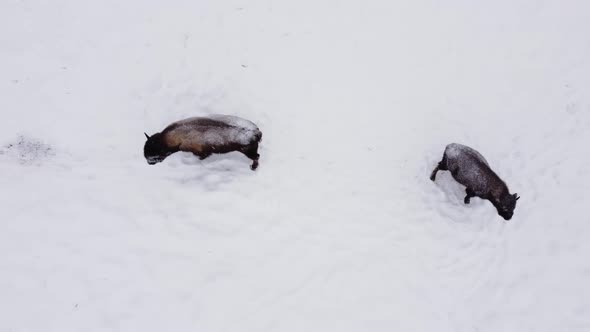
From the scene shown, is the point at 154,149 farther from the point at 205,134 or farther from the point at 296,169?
the point at 296,169

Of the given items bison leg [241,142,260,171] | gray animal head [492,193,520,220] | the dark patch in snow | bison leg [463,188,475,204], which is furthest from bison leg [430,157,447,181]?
the dark patch in snow

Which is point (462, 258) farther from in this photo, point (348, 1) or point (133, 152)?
point (348, 1)

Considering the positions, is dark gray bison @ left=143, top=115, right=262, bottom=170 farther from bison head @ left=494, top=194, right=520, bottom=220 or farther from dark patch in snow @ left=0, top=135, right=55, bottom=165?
bison head @ left=494, top=194, right=520, bottom=220

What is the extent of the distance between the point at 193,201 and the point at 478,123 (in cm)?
744

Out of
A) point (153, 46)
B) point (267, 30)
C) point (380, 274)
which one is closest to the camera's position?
point (380, 274)

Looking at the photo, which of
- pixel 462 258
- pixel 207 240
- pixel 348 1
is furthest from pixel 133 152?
pixel 348 1


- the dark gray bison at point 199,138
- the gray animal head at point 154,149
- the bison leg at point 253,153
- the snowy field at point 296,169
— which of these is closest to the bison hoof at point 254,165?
the bison leg at point 253,153

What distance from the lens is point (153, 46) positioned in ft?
32.1

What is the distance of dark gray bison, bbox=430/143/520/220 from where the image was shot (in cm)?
796

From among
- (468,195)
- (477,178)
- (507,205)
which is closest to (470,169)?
(477,178)

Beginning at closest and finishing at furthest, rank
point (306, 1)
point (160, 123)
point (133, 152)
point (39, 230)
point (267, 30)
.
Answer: point (39, 230) → point (133, 152) → point (160, 123) → point (267, 30) → point (306, 1)

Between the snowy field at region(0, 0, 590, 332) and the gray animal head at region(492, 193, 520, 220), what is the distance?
0.34 metres

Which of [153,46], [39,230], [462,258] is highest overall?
[153,46]

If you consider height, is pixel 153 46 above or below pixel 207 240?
above
